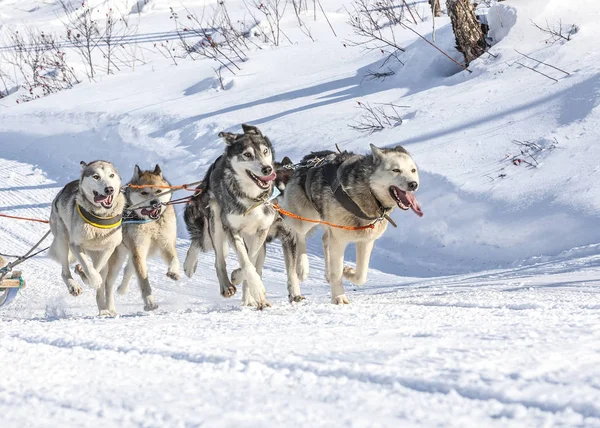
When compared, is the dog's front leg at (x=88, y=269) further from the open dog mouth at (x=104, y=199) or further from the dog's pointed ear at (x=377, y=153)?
the dog's pointed ear at (x=377, y=153)

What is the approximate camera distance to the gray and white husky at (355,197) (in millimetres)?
4766

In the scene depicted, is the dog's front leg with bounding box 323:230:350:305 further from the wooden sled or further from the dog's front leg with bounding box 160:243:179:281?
the wooden sled

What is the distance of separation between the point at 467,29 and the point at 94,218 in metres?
6.35

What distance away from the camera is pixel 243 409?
2.26 meters

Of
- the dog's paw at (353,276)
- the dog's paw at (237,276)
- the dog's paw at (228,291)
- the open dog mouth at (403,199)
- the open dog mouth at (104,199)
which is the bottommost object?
the dog's paw at (353,276)

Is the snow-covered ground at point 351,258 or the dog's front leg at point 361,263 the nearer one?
the snow-covered ground at point 351,258

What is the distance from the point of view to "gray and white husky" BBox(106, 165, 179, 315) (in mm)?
5797

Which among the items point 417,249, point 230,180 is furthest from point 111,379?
point 417,249

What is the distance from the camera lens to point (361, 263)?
204 inches

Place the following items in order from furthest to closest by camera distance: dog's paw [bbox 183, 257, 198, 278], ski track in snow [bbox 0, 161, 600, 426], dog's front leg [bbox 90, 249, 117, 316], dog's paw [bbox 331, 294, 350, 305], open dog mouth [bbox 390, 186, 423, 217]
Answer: dog's paw [bbox 183, 257, 198, 278], dog's front leg [bbox 90, 249, 117, 316], dog's paw [bbox 331, 294, 350, 305], open dog mouth [bbox 390, 186, 423, 217], ski track in snow [bbox 0, 161, 600, 426]

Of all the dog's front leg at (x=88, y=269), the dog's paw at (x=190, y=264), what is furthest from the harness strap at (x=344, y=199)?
the dog's front leg at (x=88, y=269)

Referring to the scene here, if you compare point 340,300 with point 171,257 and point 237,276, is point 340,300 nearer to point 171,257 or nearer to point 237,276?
point 237,276

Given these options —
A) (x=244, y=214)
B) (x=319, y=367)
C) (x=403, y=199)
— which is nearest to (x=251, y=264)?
(x=244, y=214)

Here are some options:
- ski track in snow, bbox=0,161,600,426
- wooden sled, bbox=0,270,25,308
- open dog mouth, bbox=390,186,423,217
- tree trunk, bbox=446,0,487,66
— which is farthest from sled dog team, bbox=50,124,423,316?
tree trunk, bbox=446,0,487,66
